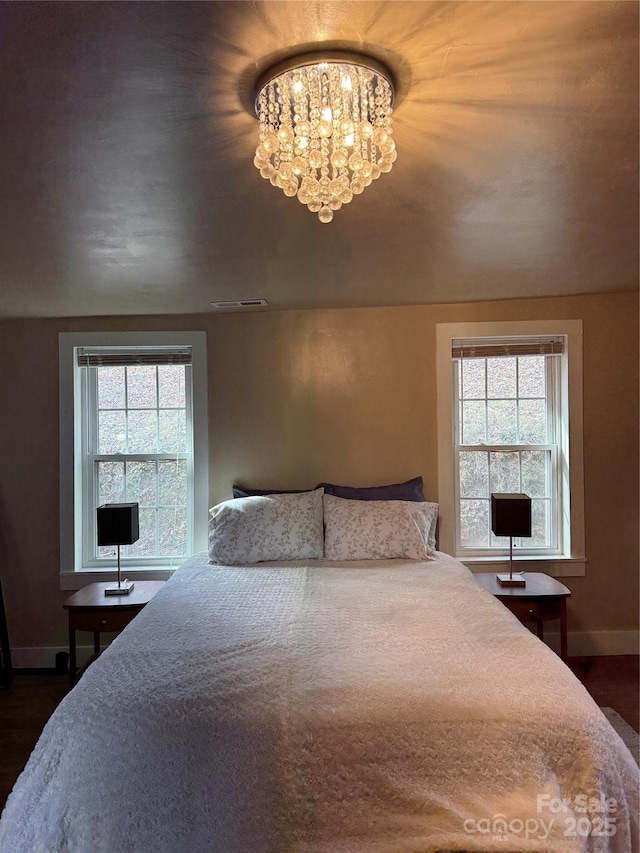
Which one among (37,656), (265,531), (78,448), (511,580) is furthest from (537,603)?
(37,656)

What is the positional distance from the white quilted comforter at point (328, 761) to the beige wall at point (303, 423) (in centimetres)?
183

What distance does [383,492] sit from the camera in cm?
332

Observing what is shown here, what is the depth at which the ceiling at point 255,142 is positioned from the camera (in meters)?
1.07

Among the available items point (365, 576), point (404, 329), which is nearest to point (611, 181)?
point (404, 329)

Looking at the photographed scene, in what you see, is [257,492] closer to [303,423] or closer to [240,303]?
[303,423]

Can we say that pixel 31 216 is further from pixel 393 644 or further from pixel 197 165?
pixel 393 644

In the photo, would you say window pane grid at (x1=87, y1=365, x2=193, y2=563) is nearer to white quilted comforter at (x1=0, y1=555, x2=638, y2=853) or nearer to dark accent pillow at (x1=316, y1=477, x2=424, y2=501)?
dark accent pillow at (x1=316, y1=477, x2=424, y2=501)

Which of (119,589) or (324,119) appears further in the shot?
(119,589)

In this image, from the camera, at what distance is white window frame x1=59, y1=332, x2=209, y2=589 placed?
3449mm

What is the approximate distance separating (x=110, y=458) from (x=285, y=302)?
1.60 meters

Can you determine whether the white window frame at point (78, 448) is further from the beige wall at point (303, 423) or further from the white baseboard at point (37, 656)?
the white baseboard at point (37, 656)

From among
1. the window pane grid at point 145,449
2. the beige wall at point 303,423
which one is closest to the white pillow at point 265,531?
the beige wall at point 303,423

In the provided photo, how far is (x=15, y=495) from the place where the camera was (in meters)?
3.47

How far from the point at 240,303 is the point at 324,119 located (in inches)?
Result: 80.2
